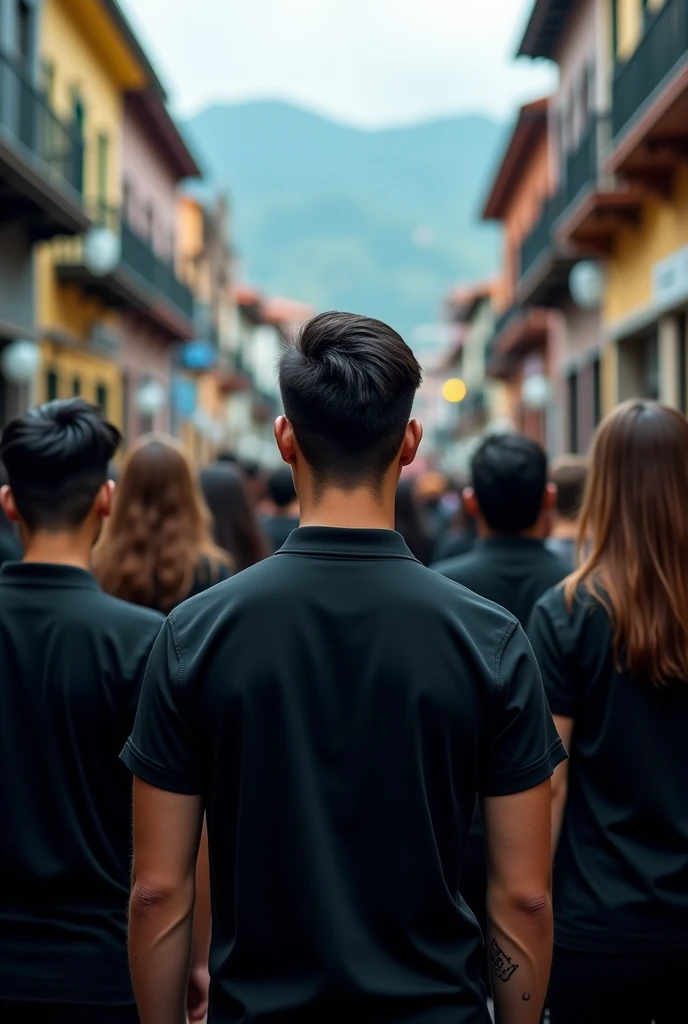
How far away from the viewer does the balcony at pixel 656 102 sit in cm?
1216

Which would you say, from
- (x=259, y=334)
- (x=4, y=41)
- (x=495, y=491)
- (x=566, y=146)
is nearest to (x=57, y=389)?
(x=4, y=41)

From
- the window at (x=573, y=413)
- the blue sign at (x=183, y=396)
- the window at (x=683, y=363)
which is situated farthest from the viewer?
the blue sign at (x=183, y=396)

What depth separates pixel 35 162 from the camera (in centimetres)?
1733

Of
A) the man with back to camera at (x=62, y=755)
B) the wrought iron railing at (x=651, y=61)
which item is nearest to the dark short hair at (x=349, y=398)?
the man with back to camera at (x=62, y=755)

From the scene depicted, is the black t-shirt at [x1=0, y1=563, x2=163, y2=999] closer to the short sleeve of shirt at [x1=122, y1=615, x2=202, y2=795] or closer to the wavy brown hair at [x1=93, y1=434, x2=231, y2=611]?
the short sleeve of shirt at [x1=122, y1=615, x2=202, y2=795]

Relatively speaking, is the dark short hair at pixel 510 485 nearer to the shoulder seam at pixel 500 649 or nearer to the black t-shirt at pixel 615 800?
the black t-shirt at pixel 615 800

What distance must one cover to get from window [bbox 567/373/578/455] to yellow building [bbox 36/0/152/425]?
8.43 m

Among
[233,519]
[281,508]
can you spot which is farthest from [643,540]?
[281,508]

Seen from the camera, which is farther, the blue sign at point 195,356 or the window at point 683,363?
the blue sign at point 195,356

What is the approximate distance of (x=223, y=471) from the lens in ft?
20.4

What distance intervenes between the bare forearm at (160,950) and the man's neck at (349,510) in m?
0.66

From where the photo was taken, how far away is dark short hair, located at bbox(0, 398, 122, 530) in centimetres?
326

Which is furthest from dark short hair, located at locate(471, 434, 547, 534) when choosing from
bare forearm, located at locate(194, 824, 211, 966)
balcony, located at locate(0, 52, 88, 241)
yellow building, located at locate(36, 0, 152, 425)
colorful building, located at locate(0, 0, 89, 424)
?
yellow building, located at locate(36, 0, 152, 425)

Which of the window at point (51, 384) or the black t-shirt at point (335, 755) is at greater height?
the window at point (51, 384)
